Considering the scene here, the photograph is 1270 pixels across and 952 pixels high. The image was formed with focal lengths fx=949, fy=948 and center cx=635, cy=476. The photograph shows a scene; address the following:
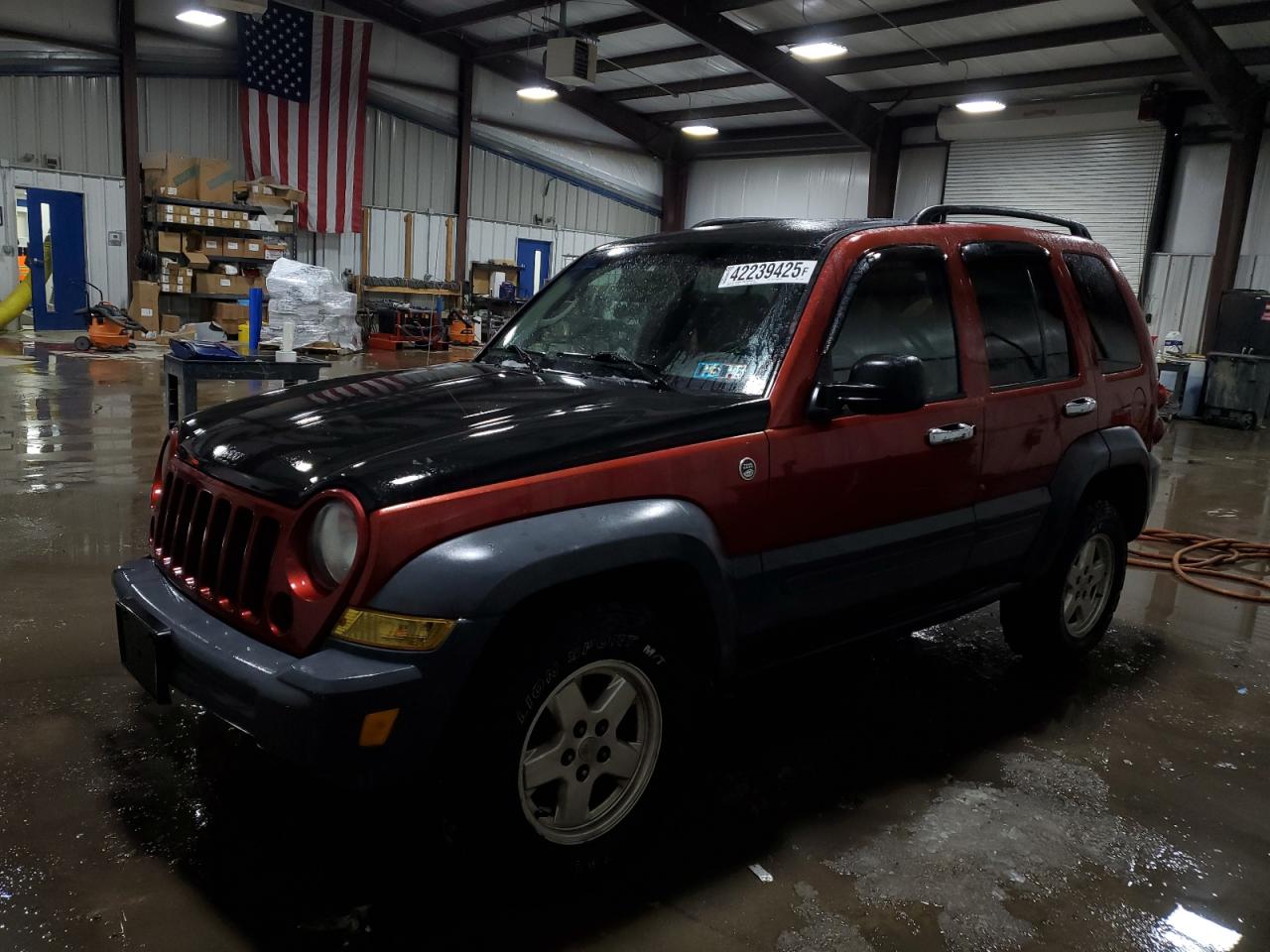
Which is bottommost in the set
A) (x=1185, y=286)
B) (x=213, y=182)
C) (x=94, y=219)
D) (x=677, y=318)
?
(x=677, y=318)

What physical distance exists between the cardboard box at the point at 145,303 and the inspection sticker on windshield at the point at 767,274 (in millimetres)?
14990

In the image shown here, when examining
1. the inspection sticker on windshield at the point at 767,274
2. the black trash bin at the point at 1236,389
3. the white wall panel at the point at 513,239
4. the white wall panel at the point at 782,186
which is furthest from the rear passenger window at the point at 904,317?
the white wall panel at the point at 513,239

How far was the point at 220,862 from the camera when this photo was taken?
2.28m

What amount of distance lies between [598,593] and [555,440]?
0.36 meters

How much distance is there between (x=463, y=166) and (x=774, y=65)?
698cm

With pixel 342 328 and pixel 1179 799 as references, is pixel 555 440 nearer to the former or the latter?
pixel 1179 799

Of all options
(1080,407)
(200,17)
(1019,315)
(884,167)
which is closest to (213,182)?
(200,17)

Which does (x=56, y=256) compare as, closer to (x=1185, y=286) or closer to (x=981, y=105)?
(x=981, y=105)

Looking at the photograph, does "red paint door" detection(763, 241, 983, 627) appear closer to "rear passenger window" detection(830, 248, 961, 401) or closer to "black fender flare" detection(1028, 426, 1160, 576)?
"rear passenger window" detection(830, 248, 961, 401)

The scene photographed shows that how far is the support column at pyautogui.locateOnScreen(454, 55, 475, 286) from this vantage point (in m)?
18.9

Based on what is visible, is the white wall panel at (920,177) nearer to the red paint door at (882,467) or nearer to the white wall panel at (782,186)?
the white wall panel at (782,186)

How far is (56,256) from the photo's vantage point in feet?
49.9

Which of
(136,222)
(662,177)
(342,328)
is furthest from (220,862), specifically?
(662,177)

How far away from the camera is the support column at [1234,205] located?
1370 cm
